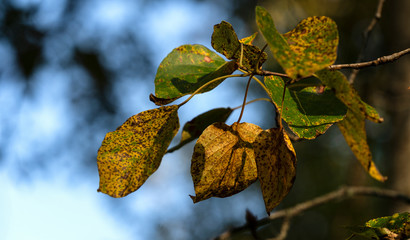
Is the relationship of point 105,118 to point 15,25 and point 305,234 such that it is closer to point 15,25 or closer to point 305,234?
point 15,25

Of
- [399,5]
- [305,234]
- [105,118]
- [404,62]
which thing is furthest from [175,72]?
[305,234]

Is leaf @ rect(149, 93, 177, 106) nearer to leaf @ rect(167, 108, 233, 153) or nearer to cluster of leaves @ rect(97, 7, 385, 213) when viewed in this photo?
cluster of leaves @ rect(97, 7, 385, 213)

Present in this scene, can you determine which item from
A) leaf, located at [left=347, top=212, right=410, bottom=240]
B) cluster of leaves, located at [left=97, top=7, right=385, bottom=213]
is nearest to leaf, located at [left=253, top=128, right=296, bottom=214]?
cluster of leaves, located at [left=97, top=7, right=385, bottom=213]

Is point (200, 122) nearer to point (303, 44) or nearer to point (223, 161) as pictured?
point (223, 161)

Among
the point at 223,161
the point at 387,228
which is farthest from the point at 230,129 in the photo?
the point at 387,228

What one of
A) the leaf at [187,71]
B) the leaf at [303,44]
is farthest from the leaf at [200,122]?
the leaf at [303,44]
